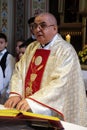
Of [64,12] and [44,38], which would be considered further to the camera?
[64,12]

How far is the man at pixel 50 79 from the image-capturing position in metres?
2.04

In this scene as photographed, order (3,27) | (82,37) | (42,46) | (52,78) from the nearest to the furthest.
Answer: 1. (52,78)
2. (42,46)
3. (82,37)
4. (3,27)

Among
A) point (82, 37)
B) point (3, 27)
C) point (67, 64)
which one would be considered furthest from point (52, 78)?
point (3, 27)

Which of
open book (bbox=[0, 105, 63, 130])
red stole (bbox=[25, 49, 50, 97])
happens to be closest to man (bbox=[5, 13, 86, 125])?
red stole (bbox=[25, 49, 50, 97])

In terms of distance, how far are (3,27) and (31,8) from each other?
0.68 meters

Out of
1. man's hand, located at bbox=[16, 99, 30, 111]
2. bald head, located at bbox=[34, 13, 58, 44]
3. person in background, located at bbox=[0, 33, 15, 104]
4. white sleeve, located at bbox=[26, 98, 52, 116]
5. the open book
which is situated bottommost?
person in background, located at bbox=[0, 33, 15, 104]

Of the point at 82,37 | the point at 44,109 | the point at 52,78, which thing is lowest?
the point at 82,37

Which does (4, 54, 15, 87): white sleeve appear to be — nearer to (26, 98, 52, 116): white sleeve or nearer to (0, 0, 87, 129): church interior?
(26, 98, 52, 116): white sleeve

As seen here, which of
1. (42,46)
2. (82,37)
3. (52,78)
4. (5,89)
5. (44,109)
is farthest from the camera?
(82,37)

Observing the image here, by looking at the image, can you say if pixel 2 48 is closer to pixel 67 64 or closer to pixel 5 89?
pixel 5 89

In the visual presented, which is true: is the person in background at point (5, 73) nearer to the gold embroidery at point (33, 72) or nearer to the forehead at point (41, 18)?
the gold embroidery at point (33, 72)

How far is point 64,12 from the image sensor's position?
20.4 feet

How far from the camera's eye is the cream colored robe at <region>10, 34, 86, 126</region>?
2059mm

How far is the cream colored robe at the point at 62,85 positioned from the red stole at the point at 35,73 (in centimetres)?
4
